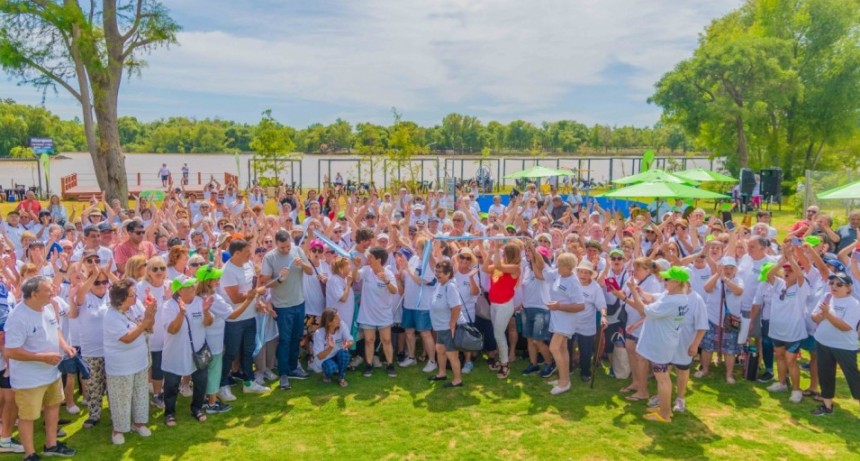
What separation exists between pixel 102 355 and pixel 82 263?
3.66 ft

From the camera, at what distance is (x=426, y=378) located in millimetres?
7797

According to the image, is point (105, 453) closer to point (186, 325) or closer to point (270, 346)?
point (186, 325)

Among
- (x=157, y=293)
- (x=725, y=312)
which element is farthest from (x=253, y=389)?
(x=725, y=312)

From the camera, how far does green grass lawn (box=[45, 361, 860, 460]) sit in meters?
5.77

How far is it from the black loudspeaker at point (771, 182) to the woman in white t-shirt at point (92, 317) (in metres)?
29.9

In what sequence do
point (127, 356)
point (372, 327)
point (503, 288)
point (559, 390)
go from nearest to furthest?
point (127, 356)
point (559, 390)
point (503, 288)
point (372, 327)

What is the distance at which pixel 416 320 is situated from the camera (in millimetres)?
7996

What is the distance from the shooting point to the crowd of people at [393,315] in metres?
5.80

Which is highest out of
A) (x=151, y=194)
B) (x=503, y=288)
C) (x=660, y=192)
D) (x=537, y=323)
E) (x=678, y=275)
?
(x=660, y=192)

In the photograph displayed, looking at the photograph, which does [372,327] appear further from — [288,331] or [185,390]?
[185,390]

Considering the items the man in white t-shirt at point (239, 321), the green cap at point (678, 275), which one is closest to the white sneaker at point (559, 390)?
the green cap at point (678, 275)

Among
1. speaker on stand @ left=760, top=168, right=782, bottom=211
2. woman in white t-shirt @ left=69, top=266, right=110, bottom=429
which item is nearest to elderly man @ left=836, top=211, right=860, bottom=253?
woman in white t-shirt @ left=69, top=266, right=110, bottom=429

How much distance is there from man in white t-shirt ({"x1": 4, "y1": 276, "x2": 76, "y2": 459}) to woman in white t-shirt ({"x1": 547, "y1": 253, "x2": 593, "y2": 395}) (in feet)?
17.3

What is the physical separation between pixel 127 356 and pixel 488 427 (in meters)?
3.81
